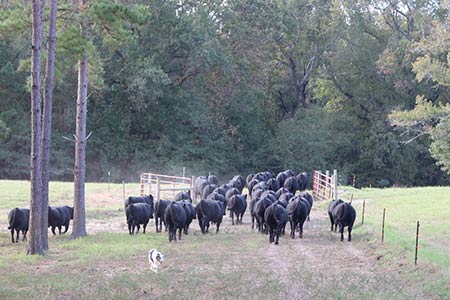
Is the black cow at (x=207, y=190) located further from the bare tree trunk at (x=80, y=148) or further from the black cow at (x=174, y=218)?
the bare tree trunk at (x=80, y=148)

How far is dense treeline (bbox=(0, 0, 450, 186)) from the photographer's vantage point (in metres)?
46.6

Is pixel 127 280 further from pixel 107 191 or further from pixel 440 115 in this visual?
pixel 107 191

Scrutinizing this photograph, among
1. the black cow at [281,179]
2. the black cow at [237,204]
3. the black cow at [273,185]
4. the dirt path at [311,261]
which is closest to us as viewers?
the dirt path at [311,261]

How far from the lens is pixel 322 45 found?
54.5 metres

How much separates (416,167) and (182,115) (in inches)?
734

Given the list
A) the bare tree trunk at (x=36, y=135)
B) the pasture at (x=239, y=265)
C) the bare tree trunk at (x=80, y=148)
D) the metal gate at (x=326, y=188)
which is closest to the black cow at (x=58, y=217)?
the pasture at (x=239, y=265)

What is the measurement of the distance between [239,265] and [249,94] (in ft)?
121

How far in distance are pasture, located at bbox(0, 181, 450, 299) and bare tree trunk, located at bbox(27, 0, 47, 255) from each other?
0.53 m

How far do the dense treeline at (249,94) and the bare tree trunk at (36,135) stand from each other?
25898mm

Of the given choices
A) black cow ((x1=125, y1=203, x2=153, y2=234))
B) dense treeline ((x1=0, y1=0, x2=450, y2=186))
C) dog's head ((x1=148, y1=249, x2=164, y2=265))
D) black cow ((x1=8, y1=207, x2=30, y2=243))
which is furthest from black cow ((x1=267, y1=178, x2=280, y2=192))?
dog's head ((x1=148, y1=249, x2=164, y2=265))

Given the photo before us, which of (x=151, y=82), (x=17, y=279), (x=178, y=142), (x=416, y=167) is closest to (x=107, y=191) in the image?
(x=151, y=82)

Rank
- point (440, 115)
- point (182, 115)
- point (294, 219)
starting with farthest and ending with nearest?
1. point (182, 115)
2. point (440, 115)
3. point (294, 219)

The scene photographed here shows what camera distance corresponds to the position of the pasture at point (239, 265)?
1232 centimetres

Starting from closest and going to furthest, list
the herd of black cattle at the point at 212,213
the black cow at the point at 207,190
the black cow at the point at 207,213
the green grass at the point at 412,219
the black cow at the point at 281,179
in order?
the green grass at the point at 412,219 → the herd of black cattle at the point at 212,213 → the black cow at the point at 207,213 → the black cow at the point at 207,190 → the black cow at the point at 281,179
